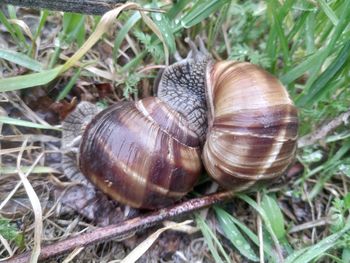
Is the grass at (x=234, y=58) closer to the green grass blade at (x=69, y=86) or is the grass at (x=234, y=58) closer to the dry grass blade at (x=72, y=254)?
the green grass blade at (x=69, y=86)

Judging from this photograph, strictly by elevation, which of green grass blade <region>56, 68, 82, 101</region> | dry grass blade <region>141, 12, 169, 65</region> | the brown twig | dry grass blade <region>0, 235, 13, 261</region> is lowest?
dry grass blade <region>0, 235, 13, 261</region>

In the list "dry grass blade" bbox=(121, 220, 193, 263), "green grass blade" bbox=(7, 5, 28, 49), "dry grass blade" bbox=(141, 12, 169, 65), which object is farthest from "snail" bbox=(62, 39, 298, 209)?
"green grass blade" bbox=(7, 5, 28, 49)

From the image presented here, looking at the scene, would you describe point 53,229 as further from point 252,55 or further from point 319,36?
point 319,36

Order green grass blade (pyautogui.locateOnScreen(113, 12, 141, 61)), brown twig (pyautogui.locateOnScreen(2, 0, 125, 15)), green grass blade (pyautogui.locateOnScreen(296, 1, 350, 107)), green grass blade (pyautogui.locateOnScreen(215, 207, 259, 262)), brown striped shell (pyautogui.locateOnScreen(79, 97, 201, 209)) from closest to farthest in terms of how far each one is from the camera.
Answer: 1. brown twig (pyautogui.locateOnScreen(2, 0, 125, 15))
2. green grass blade (pyautogui.locateOnScreen(296, 1, 350, 107))
3. brown striped shell (pyautogui.locateOnScreen(79, 97, 201, 209))
4. green grass blade (pyautogui.locateOnScreen(215, 207, 259, 262))
5. green grass blade (pyautogui.locateOnScreen(113, 12, 141, 61))

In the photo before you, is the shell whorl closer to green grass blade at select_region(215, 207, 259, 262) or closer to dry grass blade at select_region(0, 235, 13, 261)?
green grass blade at select_region(215, 207, 259, 262)

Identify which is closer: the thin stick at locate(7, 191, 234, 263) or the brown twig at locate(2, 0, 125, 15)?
the brown twig at locate(2, 0, 125, 15)

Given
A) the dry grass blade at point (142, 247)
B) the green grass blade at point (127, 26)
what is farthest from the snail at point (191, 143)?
the green grass blade at point (127, 26)

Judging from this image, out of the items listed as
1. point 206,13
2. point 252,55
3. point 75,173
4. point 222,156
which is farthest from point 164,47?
point 75,173

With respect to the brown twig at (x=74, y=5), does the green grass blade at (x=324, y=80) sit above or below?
below
